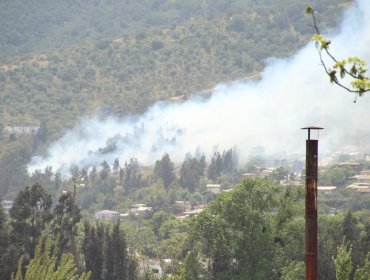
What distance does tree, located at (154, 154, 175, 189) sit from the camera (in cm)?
12369

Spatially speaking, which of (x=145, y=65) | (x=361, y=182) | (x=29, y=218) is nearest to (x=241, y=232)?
(x=29, y=218)

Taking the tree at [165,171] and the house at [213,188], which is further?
the tree at [165,171]

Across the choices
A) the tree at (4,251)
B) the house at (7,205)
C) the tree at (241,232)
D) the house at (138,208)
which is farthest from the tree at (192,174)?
the tree at (4,251)

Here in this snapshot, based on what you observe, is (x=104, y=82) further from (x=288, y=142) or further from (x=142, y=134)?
(x=288, y=142)

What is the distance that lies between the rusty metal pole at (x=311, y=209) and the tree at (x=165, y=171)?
101616mm

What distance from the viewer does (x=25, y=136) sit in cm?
15250

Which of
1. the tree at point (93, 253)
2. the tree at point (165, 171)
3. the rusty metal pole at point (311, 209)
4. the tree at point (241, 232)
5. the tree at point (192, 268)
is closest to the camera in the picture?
the rusty metal pole at point (311, 209)

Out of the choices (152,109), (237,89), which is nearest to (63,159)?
(152,109)

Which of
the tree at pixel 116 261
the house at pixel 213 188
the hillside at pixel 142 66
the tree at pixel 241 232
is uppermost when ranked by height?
the hillside at pixel 142 66

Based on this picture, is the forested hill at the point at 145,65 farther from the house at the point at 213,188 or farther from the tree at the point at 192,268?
the tree at the point at 192,268

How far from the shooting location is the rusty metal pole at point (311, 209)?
2084cm

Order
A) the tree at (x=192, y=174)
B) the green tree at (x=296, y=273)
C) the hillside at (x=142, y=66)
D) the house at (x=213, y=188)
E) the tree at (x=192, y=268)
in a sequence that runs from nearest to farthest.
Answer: the green tree at (x=296, y=273) → the tree at (x=192, y=268) → the house at (x=213, y=188) → the tree at (x=192, y=174) → the hillside at (x=142, y=66)

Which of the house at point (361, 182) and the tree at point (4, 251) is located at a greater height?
the house at point (361, 182)

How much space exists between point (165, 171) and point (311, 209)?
10469 cm
